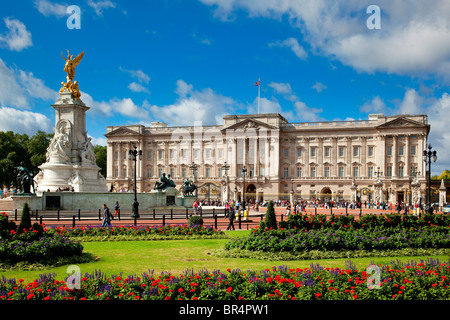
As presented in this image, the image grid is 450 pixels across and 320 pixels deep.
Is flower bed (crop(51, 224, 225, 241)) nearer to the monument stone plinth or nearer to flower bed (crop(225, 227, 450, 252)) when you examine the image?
flower bed (crop(225, 227, 450, 252))

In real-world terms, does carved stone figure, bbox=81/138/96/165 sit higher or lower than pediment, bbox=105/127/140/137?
lower

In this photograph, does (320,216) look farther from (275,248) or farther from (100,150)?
(100,150)

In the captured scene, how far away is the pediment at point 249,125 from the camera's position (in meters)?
82.9

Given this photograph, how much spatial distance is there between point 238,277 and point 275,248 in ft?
18.1

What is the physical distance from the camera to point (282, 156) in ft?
277

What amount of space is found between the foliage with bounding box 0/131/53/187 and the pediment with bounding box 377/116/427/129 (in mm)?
66053

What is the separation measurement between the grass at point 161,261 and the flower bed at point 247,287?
2.68 m

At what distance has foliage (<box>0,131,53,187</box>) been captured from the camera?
74919mm

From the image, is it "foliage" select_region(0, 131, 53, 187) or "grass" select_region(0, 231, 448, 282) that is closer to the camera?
"grass" select_region(0, 231, 448, 282)

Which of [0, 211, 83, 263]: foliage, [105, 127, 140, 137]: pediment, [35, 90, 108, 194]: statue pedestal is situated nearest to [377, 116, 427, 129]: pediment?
[105, 127, 140, 137]: pediment

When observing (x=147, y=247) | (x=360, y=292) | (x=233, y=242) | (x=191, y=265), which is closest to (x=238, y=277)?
(x=360, y=292)

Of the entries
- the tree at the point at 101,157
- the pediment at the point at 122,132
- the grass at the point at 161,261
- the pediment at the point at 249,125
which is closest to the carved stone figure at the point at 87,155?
the grass at the point at 161,261

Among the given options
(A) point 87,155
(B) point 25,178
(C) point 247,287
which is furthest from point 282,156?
(C) point 247,287
